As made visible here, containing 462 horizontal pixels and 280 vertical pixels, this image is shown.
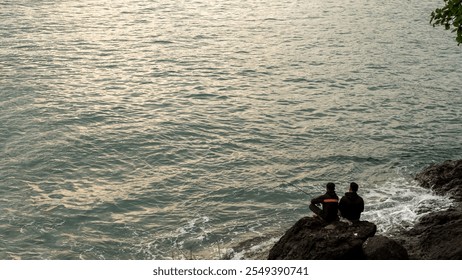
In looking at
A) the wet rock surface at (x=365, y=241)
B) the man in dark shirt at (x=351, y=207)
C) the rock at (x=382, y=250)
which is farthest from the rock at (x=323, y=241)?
the man in dark shirt at (x=351, y=207)

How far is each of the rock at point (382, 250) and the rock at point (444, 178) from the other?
23.4 ft

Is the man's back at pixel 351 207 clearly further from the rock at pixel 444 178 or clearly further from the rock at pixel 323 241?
the rock at pixel 444 178

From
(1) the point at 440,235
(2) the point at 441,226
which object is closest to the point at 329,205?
(1) the point at 440,235

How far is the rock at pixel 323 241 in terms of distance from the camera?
1783 centimetres

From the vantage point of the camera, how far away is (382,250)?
57.8ft

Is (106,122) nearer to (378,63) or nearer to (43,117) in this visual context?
(43,117)

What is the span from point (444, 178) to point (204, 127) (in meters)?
12.8

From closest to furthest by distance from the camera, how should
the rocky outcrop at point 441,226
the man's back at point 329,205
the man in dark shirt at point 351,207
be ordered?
the rocky outcrop at point 441,226 < the man's back at point 329,205 < the man in dark shirt at point 351,207

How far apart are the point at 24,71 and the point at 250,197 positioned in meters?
21.0

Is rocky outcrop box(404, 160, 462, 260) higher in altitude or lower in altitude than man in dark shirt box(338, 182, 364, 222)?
lower

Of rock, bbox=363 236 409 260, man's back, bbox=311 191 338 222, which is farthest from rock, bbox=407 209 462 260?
man's back, bbox=311 191 338 222

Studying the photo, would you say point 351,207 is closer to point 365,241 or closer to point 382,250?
point 365,241

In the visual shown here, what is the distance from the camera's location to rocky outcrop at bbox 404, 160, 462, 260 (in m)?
18.7

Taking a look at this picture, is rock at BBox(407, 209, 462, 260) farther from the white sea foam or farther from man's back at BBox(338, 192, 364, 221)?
man's back at BBox(338, 192, 364, 221)
